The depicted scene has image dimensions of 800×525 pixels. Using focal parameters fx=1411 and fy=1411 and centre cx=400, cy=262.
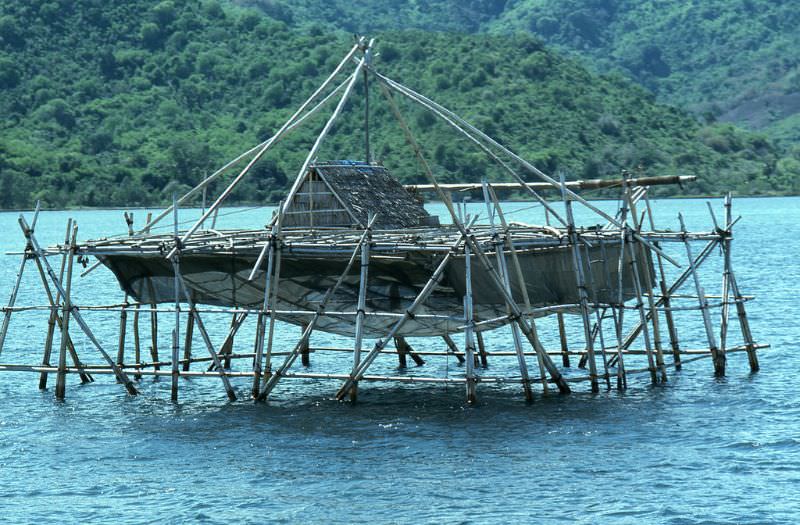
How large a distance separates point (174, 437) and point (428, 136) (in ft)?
370

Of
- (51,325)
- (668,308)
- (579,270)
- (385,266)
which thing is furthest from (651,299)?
(51,325)

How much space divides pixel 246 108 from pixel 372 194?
395 ft

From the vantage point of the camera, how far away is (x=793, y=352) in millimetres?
44125

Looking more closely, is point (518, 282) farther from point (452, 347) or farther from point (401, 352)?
point (401, 352)

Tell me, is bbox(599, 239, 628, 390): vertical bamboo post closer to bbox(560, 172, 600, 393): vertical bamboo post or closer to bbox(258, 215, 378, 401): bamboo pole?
bbox(560, 172, 600, 393): vertical bamboo post

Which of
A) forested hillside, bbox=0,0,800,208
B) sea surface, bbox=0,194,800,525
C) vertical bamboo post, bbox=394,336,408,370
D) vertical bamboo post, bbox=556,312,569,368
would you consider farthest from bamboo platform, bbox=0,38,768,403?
forested hillside, bbox=0,0,800,208

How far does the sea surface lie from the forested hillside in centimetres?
9431

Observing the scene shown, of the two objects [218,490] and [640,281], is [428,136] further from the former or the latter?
[218,490]

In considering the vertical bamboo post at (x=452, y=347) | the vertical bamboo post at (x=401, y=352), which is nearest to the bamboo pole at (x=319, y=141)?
the vertical bamboo post at (x=452, y=347)

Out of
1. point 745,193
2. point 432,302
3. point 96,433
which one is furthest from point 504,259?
point 745,193

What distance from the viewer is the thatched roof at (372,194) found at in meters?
35.4

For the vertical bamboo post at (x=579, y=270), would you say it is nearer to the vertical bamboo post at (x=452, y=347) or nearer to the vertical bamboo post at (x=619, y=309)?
the vertical bamboo post at (x=619, y=309)

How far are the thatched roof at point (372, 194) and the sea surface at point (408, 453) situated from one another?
14.6 ft

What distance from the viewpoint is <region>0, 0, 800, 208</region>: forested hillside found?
14200 cm
